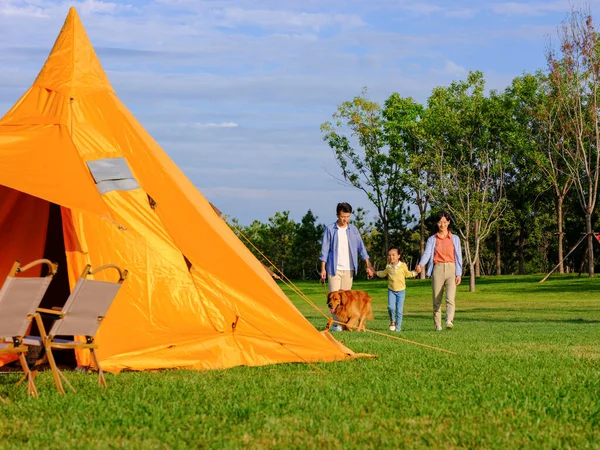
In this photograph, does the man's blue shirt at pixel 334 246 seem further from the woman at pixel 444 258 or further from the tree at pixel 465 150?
→ the tree at pixel 465 150

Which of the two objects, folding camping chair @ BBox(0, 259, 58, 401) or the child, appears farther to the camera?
the child

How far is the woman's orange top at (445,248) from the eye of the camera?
15.0 metres

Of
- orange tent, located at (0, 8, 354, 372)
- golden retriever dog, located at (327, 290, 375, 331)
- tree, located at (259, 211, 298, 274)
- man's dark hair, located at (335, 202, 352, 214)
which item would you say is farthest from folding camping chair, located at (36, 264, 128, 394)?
tree, located at (259, 211, 298, 274)

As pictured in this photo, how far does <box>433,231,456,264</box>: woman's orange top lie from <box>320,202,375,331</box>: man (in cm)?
142

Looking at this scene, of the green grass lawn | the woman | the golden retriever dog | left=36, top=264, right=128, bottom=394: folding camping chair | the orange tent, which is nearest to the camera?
the green grass lawn

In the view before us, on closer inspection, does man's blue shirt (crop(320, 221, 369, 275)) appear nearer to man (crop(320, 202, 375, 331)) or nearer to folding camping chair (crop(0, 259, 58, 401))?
man (crop(320, 202, 375, 331))

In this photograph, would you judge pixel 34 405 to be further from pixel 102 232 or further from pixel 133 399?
pixel 102 232

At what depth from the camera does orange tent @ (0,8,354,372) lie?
30.1 ft

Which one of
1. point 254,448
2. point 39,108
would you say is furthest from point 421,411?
point 39,108

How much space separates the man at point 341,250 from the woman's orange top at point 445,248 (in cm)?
142

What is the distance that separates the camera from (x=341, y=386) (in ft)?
25.6

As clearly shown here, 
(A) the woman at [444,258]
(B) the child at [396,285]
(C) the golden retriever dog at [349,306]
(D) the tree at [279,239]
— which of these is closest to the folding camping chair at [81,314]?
(C) the golden retriever dog at [349,306]

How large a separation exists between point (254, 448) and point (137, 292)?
427 centimetres

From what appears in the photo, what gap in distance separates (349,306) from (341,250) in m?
0.85
